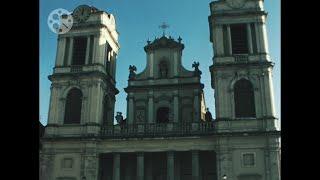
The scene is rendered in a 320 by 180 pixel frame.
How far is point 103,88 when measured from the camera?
1559 inches

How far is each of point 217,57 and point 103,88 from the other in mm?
10893

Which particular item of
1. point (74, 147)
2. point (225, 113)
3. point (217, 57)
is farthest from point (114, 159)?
point (217, 57)

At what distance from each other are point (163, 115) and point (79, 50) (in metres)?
10.3

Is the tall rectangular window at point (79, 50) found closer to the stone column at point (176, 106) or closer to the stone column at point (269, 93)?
the stone column at point (176, 106)

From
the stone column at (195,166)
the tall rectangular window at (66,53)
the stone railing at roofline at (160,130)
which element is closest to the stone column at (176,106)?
the stone railing at roofline at (160,130)

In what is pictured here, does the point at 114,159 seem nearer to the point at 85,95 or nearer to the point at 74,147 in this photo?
the point at 74,147

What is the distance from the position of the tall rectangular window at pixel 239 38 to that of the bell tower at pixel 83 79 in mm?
12160

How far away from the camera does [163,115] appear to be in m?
38.7

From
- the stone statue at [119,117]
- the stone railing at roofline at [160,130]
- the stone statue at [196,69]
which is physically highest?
the stone statue at [196,69]

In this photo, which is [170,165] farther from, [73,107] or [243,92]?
[73,107]

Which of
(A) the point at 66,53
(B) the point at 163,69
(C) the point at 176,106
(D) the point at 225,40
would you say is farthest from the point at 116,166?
(D) the point at 225,40

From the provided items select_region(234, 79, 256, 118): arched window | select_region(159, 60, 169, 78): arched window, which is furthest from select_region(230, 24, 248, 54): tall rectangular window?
select_region(159, 60, 169, 78): arched window

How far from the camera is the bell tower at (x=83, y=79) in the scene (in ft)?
124
